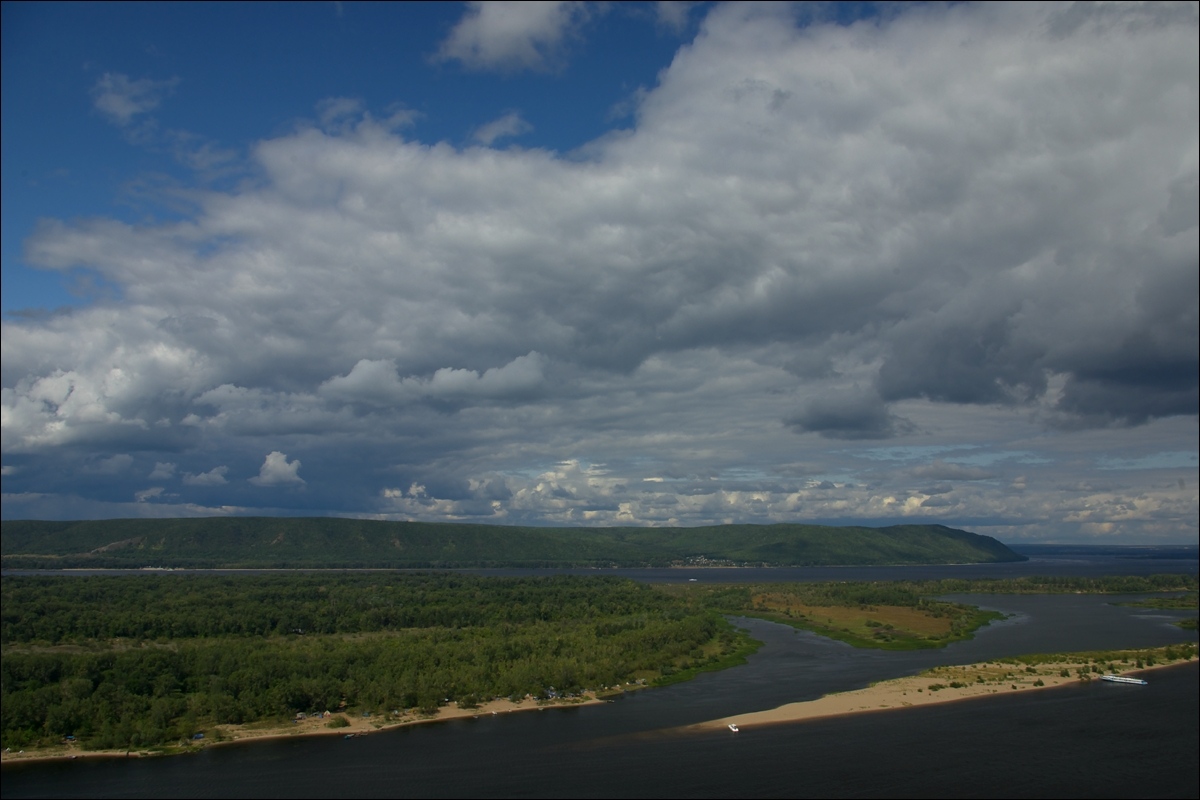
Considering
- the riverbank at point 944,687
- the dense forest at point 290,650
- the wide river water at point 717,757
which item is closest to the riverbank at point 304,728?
the dense forest at point 290,650

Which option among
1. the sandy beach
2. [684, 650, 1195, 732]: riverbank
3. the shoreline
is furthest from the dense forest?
[684, 650, 1195, 732]: riverbank

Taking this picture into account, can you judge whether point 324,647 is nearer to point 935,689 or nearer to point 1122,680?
point 935,689

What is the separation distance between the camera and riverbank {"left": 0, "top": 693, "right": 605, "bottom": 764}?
60250mm

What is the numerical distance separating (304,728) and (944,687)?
2408 inches

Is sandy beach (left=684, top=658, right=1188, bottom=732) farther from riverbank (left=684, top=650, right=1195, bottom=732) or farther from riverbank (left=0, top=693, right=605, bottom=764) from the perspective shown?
riverbank (left=0, top=693, right=605, bottom=764)

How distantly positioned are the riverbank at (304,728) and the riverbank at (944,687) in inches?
678

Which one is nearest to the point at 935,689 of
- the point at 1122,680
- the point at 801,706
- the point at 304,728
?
the point at 801,706

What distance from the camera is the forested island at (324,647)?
6650cm

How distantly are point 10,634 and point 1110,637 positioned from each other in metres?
143

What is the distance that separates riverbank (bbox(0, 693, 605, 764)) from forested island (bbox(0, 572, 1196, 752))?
588 millimetres

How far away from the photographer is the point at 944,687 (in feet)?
268

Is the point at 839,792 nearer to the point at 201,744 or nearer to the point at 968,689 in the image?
the point at 968,689

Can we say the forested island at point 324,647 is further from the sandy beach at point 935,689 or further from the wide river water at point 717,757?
the sandy beach at point 935,689

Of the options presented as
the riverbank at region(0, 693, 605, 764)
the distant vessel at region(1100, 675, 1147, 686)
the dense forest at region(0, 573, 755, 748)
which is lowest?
the distant vessel at region(1100, 675, 1147, 686)
